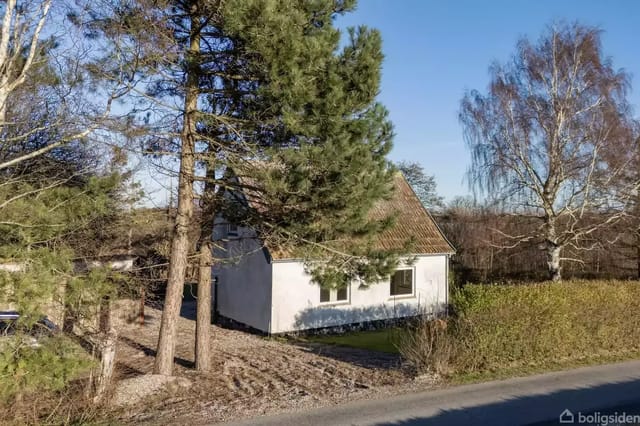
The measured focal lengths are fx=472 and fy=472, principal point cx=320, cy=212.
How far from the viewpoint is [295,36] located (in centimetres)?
724

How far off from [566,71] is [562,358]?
11.9 metres

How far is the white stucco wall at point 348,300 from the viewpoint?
15.6 m

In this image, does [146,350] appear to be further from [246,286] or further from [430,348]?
[430,348]

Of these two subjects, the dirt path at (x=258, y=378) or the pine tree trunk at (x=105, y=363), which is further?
Answer: the pine tree trunk at (x=105, y=363)

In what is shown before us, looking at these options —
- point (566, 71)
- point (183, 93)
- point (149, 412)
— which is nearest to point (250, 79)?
point (183, 93)

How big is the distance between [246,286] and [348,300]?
12.2ft

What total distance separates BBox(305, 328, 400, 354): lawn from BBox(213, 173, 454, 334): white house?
0.57 metres

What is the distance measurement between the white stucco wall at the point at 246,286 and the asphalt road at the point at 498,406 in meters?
7.88

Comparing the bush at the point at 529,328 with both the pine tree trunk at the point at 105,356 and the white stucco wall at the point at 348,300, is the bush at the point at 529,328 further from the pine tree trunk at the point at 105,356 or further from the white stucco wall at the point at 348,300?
the pine tree trunk at the point at 105,356

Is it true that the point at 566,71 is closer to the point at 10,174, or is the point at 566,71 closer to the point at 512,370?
the point at 512,370

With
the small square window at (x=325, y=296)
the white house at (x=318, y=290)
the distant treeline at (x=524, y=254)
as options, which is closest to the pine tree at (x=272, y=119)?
the white house at (x=318, y=290)

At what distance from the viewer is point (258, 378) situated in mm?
9891

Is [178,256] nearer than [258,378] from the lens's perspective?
Yes

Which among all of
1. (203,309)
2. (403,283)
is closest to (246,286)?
(403,283)
